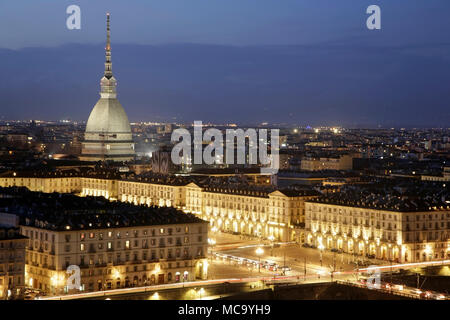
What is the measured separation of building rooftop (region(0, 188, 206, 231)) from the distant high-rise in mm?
57836

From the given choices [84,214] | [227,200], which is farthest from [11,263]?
[227,200]

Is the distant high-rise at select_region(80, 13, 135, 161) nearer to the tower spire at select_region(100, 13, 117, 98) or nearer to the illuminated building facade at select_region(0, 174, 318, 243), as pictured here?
the tower spire at select_region(100, 13, 117, 98)

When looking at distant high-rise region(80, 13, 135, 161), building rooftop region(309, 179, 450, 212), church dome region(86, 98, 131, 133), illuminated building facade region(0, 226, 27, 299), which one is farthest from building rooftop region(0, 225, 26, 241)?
church dome region(86, 98, 131, 133)

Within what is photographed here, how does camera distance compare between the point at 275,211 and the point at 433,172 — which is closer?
the point at 275,211

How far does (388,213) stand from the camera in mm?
67875

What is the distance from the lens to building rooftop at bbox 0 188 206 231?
56.3 meters

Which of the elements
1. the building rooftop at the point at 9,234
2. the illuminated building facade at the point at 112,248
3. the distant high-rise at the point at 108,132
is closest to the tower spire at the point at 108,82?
the distant high-rise at the point at 108,132

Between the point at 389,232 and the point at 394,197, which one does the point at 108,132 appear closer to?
the point at 394,197

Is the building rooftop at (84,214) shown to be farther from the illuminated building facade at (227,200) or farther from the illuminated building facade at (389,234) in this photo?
the illuminated building facade at (389,234)

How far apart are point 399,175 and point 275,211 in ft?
126
